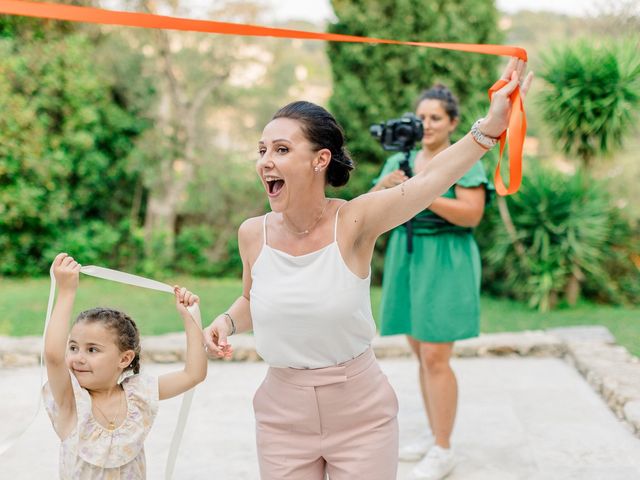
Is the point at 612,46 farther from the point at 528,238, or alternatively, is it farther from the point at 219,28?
the point at 219,28

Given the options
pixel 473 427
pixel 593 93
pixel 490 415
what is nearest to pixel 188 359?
pixel 473 427

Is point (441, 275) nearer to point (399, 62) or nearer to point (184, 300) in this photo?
point (184, 300)

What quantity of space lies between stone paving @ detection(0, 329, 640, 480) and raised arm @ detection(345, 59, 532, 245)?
1.90m

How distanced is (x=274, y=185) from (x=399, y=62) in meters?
7.27

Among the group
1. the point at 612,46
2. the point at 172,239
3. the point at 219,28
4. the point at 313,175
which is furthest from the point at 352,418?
the point at 172,239

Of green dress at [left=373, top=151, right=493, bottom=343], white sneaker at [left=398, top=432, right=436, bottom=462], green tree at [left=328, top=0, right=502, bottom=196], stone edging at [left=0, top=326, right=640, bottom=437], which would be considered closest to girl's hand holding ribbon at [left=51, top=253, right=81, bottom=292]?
green dress at [left=373, top=151, right=493, bottom=343]

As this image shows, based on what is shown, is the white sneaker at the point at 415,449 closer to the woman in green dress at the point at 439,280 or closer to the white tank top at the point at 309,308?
the woman in green dress at the point at 439,280

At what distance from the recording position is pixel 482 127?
6.15ft

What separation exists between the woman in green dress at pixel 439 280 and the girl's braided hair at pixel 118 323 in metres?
1.52

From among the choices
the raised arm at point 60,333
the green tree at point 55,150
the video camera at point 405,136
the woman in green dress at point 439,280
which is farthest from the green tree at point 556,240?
the raised arm at point 60,333

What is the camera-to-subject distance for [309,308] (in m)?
1.99

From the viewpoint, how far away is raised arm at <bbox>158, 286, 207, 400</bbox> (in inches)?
83.2

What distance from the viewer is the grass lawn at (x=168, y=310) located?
23.1 feet

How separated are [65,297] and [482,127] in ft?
3.84
